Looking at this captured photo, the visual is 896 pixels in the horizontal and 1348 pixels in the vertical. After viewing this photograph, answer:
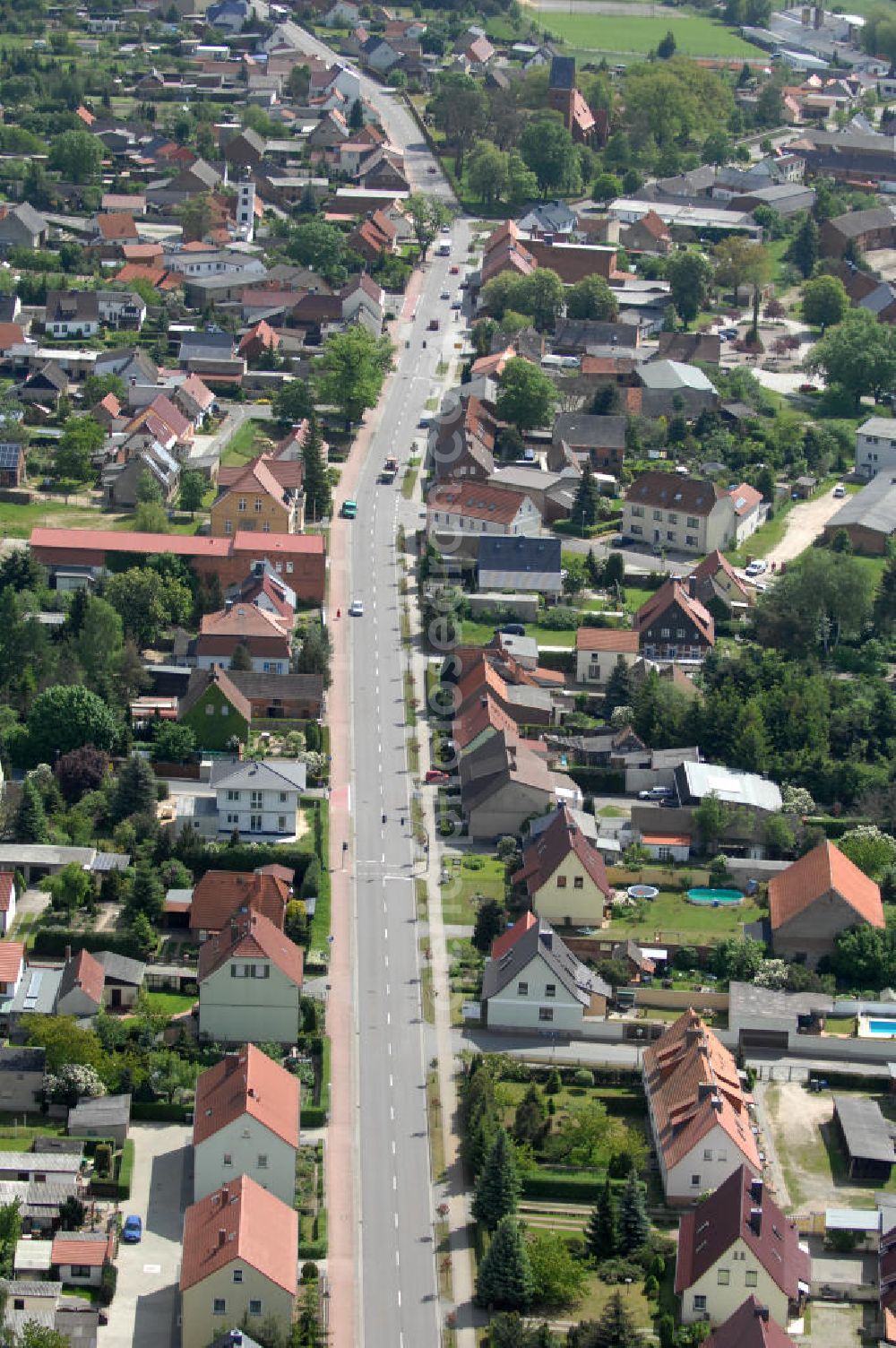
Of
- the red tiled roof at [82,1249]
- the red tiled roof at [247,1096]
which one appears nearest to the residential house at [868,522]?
the red tiled roof at [247,1096]

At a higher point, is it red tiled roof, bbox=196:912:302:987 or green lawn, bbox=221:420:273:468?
red tiled roof, bbox=196:912:302:987

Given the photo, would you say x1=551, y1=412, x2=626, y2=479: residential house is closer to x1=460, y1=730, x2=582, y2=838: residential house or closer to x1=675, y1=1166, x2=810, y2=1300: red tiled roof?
x1=460, y1=730, x2=582, y2=838: residential house

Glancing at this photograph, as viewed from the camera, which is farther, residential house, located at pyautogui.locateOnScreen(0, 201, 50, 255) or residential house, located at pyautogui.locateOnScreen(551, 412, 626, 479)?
residential house, located at pyautogui.locateOnScreen(0, 201, 50, 255)

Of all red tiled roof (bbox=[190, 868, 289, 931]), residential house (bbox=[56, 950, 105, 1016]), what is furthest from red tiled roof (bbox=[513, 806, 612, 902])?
Result: residential house (bbox=[56, 950, 105, 1016])

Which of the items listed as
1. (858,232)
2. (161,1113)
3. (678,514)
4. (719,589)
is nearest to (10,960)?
(161,1113)

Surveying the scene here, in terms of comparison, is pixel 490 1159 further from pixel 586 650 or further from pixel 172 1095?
pixel 586 650

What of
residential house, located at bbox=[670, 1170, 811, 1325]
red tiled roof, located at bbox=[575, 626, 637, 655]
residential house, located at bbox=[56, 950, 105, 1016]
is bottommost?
residential house, located at bbox=[56, 950, 105, 1016]
